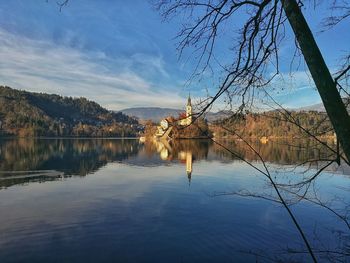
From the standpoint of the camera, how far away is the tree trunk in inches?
96.6

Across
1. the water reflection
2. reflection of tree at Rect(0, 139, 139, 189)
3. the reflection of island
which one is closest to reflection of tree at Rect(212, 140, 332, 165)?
the water reflection

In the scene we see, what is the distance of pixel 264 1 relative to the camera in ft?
10.3

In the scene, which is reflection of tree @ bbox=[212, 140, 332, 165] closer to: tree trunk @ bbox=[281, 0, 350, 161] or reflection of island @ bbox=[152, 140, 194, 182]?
tree trunk @ bbox=[281, 0, 350, 161]

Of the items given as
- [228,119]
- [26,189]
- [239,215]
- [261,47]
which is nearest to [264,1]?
[261,47]

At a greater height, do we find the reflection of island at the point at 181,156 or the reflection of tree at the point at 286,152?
the reflection of tree at the point at 286,152

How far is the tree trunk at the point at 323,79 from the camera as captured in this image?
2.45 metres

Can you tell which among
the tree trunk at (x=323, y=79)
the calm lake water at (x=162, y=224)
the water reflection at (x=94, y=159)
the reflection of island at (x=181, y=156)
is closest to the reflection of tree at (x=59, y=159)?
the water reflection at (x=94, y=159)

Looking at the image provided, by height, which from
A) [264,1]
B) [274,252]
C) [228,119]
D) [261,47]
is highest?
[264,1]

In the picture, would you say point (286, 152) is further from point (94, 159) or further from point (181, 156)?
point (94, 159)

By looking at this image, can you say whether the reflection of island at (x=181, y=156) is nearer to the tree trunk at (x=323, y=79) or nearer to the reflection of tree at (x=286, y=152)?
the reflection of tree at (x=286, y=152)

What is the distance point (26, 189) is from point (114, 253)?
1424 centimetres

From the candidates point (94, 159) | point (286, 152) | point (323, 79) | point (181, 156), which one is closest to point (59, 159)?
point (94, 159)

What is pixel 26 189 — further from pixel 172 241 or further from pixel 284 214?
pixel 284 214

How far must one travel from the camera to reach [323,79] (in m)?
2.52
